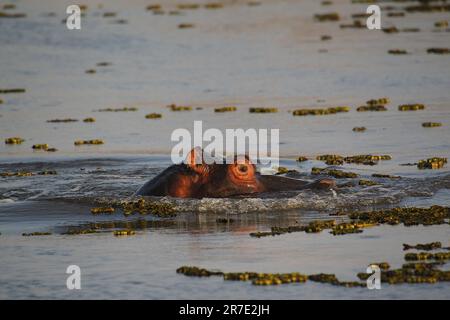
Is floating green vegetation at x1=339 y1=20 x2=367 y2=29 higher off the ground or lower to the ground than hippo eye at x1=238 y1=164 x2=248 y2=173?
higher

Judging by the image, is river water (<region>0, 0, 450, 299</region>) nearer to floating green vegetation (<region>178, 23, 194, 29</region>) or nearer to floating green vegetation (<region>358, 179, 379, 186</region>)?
floating green vegetation (<region>358, 179, 379, 186</region>)

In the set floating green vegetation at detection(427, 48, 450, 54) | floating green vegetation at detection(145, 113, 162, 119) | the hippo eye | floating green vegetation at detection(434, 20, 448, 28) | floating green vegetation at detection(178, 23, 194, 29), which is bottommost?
the hippo eye

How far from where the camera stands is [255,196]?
48.0ft

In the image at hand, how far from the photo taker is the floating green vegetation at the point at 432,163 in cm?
1666

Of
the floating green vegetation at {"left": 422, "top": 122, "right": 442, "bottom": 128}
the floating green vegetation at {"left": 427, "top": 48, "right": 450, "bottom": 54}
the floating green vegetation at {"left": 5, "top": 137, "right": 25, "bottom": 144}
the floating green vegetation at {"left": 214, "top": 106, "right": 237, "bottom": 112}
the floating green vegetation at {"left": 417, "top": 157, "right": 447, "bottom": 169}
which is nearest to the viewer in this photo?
the floating green vegetation at {"left": 417, "top": 157, "right": 447, "bottom": 169}

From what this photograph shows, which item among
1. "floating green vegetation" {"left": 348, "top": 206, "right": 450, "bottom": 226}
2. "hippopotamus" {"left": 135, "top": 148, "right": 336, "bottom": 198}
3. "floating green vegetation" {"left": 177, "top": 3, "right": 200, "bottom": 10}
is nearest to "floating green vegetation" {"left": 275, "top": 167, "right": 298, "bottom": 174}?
"hippopotamus" {"left": 135, "top": 148, "right": 336, "bottom": 198}

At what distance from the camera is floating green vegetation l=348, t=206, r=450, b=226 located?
43.8 feet

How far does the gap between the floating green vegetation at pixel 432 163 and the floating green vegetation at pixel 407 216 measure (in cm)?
275

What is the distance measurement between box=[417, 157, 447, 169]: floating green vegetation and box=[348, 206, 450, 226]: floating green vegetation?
2.75m

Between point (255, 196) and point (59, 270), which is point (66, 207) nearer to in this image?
point (255, 196)

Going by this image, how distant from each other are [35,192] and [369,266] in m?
6.35

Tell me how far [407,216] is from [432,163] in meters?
3.25

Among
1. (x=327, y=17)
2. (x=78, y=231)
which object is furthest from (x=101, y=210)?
(x=327, y=17)
